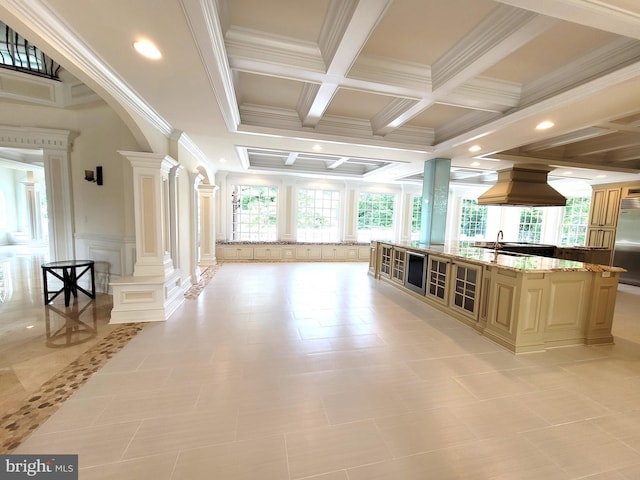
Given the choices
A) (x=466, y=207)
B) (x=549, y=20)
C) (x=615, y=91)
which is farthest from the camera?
(x=466, y=207)

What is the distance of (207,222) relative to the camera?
7.01 m

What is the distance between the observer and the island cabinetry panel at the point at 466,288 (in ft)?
11.5

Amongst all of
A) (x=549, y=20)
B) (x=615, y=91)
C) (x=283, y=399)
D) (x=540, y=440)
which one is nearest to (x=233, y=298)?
(x=283, y=399)

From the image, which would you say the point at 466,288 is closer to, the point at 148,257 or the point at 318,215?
the point at 148,257

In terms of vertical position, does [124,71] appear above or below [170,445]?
above

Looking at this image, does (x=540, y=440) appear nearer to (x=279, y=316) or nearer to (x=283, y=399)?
(x=283, y=399)

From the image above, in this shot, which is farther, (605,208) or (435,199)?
(605,208)

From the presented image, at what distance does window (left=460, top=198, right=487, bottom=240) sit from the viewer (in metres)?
10.2

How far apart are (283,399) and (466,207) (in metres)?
10.4

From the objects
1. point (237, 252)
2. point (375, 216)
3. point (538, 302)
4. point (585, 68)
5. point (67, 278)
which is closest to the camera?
point (585, 68)

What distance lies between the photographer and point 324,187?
29.3ft

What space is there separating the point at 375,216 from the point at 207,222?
5.68 m

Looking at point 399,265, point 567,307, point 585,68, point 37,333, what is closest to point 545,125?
point 585,68

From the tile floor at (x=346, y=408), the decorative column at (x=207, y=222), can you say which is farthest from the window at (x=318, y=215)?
the tile floor at (x=346, y=408)
